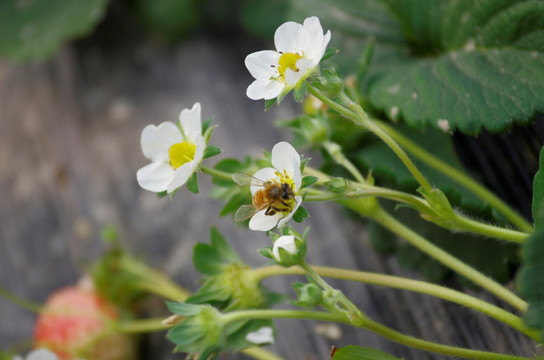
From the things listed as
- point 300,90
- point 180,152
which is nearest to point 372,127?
point 300,90

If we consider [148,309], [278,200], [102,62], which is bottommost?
[148,309]

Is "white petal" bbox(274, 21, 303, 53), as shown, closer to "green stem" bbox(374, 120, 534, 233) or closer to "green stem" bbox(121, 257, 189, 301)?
"green stem" bbox(374, 120, 534, 233)

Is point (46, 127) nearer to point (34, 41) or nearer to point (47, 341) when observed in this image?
point (34, 41)

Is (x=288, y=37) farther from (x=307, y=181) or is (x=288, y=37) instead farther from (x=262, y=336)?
(x=262, y=336)

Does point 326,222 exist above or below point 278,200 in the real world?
below

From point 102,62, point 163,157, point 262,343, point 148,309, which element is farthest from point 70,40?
point 262,343
